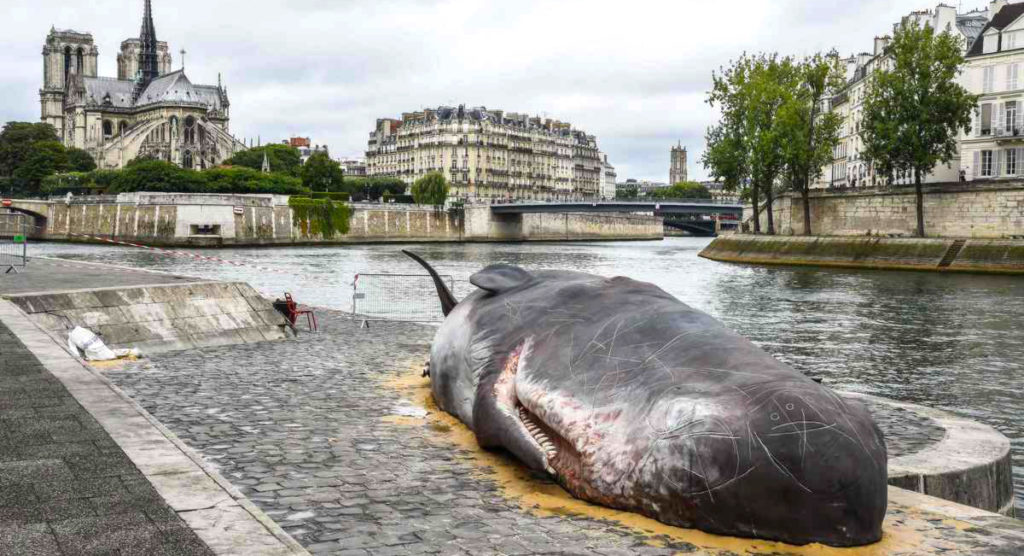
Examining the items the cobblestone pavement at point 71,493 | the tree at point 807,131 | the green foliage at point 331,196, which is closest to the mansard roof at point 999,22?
the tree at point 807,131

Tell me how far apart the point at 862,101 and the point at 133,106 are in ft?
442

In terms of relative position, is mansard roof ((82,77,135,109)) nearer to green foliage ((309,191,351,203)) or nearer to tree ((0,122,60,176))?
tree ((0,122,60,176))

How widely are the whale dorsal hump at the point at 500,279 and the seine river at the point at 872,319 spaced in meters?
4.91

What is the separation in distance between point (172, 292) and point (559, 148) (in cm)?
17282

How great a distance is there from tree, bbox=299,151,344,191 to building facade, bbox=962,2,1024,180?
78873mm

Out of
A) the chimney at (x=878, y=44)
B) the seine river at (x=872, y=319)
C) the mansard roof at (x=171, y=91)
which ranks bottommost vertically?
the seine river at (x=872, y=319)

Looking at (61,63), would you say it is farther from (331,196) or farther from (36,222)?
(331,196)

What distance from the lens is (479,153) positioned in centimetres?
16312

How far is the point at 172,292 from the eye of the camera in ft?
52.5

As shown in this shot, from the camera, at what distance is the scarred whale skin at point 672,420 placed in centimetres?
562

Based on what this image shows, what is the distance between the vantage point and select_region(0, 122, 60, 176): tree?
132500mm

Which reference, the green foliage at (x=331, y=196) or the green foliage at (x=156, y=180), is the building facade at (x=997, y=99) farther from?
the green foliage at (x=156, y=180)

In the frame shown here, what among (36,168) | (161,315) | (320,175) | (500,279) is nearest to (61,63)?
(36,168)

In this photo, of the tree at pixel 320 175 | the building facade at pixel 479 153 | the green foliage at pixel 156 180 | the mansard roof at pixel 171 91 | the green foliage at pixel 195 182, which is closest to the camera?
the green foliage at pixel 156 180
